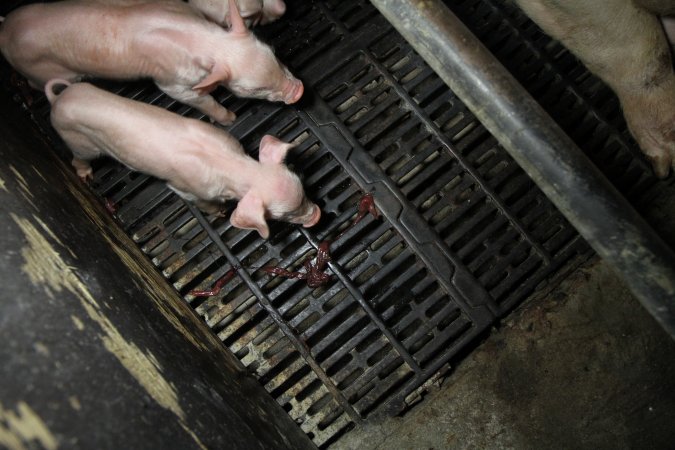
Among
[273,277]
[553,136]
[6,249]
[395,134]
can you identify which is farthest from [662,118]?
[6,249]

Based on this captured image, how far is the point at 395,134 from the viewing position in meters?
2.70

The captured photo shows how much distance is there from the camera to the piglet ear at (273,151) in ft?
7.66

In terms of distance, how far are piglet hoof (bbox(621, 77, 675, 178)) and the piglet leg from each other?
76.6 inches

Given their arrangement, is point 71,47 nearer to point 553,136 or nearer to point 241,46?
point 241,46

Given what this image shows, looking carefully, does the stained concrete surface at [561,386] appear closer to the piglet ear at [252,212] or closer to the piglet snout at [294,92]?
the piglet ear at [252,212]

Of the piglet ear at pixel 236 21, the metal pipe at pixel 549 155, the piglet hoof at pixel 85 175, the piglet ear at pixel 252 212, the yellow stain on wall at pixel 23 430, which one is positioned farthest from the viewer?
the piglet hoof at pixel 85 175

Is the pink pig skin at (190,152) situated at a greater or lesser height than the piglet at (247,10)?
lesser

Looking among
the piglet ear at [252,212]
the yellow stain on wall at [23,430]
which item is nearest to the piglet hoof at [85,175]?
the piglet ear at [252,212]

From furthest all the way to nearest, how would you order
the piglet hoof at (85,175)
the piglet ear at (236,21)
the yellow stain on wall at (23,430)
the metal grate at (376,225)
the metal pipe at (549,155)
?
the piglet hoof at (85,175)
the metal grate at (376,225)
the piglet ear at (236,21)
the metal pipe at (549,155)
the yellow stain on wall at (23,430)

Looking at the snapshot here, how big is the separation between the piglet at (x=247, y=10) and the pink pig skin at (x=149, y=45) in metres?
0.28

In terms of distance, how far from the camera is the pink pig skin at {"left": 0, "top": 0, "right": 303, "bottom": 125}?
2.45m

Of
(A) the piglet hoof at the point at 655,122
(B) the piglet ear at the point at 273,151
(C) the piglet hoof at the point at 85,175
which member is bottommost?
(A) the piglet hoof at the point at 655,122

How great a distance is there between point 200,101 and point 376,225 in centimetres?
106

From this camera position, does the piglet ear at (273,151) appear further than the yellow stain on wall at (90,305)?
Yes
